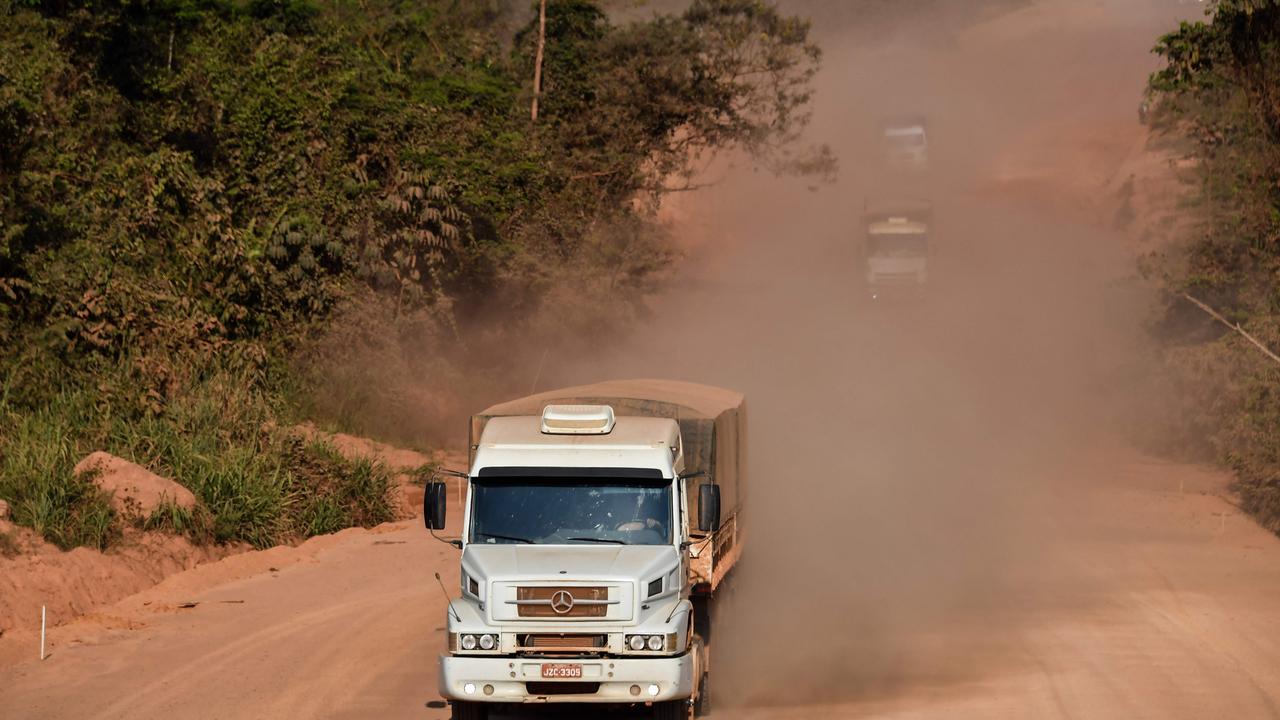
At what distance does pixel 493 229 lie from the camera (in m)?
41.8

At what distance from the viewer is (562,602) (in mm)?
12211

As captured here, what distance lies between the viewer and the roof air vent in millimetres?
13633

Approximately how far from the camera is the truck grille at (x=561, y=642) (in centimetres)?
1220

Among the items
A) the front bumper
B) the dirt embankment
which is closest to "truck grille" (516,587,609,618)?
the front bumper

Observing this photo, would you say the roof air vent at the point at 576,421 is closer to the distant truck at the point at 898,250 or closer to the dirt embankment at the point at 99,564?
the dirt embankment at the point at 99,564

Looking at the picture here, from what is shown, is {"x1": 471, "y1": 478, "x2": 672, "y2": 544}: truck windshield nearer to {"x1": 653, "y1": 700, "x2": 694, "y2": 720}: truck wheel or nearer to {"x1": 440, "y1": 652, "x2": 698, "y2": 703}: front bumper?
{"x1": 440, "y1": 652, "x2": 698, "y2": 703}: front bumper

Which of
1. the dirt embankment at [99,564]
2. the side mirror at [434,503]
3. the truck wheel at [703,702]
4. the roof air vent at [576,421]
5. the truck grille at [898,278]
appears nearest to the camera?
the side mirror at [434,503]

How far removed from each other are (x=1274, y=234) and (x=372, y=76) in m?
23.8

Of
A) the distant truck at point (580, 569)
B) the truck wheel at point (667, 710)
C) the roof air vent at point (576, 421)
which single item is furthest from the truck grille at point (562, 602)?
the roof air vent at point (576, 421)

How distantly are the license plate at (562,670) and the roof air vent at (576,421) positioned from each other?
2.37 m

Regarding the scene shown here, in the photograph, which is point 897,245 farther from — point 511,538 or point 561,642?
point 561,642

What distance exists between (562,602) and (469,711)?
142 centimetres

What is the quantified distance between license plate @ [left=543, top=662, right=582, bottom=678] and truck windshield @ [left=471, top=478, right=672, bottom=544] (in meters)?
1.25

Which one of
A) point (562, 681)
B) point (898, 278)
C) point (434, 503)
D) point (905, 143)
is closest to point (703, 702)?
point (562, 681)
